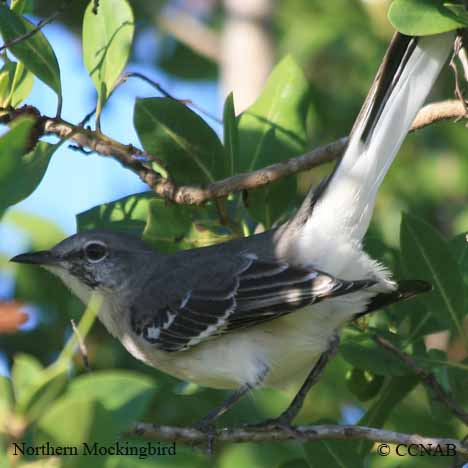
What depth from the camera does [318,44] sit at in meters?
6.83

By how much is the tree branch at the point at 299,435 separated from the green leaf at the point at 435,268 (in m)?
0.62

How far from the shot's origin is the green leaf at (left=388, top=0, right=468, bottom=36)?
3.11 m

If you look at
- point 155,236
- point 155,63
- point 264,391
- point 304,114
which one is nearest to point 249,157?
point 304,114

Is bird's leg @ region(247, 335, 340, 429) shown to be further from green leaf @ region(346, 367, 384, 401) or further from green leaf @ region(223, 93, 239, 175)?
green leaf @ region(223, 93, 239, 175)

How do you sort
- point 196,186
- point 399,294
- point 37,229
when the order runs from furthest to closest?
point 37,229 → point 196,186 → point 399,294

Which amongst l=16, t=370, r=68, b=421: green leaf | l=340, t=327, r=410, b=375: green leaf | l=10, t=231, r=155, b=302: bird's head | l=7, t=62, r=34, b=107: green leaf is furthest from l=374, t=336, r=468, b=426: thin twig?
l=16, t=370, r=68, b=421: green leaf

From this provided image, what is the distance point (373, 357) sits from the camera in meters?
3.68

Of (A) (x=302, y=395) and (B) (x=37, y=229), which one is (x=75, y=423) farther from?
(B) (x=37, y=229)

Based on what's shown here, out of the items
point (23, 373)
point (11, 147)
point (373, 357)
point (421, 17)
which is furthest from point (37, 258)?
point (11, 147)

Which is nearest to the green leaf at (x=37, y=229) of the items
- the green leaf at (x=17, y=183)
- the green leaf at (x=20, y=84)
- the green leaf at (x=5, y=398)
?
the green leaf at (x=20, y=84)

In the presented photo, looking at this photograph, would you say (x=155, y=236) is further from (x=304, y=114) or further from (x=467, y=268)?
(x=467, y=268)

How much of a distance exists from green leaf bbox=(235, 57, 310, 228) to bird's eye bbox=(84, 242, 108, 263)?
0.87 meters

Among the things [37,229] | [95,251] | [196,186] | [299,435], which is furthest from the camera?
[37,229]

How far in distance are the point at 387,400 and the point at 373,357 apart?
29 cm
